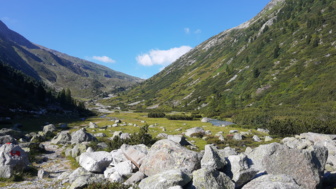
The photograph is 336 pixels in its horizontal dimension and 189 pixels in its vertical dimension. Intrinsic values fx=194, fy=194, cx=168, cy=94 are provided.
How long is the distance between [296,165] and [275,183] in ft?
16.3

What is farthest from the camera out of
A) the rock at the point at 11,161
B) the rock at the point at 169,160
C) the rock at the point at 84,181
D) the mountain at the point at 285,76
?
the mountain at the point at 285,76

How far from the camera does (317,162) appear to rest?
1496 cm

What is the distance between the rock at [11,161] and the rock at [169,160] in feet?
41.7

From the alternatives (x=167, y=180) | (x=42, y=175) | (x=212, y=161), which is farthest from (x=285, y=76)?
(x=42, y=175)

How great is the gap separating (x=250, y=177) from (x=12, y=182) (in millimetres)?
20071

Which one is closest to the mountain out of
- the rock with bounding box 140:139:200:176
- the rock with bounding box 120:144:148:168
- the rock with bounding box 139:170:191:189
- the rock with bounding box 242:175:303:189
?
the rock with bounding box 120:144:148:168

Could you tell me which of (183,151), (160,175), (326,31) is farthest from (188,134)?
(326,31)

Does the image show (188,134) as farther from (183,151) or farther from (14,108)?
(14,108)

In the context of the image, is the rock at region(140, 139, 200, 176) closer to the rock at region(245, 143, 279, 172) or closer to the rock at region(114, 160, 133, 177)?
the rock at region(114, 160, 133, 177)

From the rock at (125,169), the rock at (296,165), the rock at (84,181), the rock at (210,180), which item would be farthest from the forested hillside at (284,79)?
the rock at (84,181)

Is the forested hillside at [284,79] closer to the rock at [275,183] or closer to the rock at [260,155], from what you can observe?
the rock at [260,155]

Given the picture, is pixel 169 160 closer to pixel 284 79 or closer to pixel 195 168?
pixel 195 168

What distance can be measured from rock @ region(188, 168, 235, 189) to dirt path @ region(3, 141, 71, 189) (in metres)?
11.7

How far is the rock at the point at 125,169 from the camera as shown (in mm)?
17016
